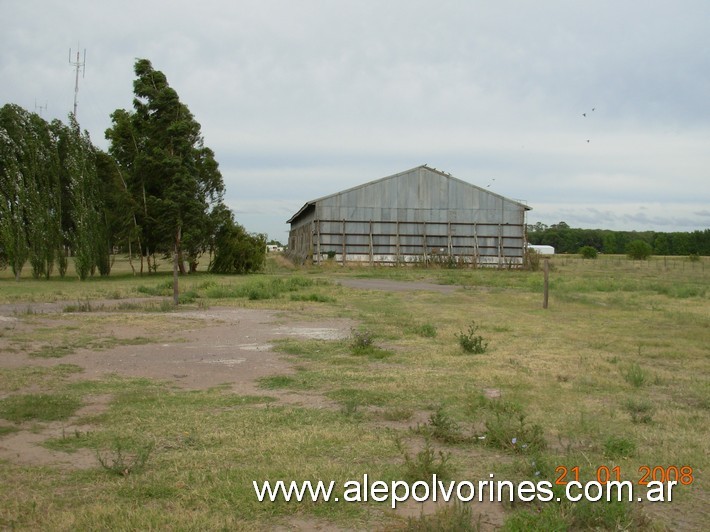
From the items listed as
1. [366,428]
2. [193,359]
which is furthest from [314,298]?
[366,428]

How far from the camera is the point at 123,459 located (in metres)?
5.68

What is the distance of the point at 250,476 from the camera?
530 cm

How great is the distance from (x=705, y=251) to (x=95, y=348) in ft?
351

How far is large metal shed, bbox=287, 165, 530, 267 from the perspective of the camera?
45906 mm

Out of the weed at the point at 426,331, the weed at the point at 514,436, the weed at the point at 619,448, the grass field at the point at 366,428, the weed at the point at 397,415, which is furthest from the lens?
the weed at the point at 426,331

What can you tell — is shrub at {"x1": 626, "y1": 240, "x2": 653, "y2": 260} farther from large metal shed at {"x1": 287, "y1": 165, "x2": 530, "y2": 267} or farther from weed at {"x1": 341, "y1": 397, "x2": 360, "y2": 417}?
weed at {"x1": 341, "y1": 397, "x2": 360, "y2": 417}

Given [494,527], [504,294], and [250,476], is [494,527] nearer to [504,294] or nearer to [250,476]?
[250,476]

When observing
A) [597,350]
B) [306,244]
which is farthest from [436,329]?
[306,244]

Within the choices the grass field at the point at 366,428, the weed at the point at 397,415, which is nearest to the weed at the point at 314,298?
the grass field at the point at 366,428

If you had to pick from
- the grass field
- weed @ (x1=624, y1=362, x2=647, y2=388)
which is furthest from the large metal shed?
weed @ (x1=624, y1=362, x2=647, y2=388)

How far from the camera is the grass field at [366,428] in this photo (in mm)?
4637

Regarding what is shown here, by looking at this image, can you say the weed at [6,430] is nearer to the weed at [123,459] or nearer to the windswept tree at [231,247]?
the weed at [123,459]

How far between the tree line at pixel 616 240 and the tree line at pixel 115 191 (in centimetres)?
7449

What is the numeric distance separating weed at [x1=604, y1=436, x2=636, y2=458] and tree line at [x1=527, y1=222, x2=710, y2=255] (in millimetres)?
98653
